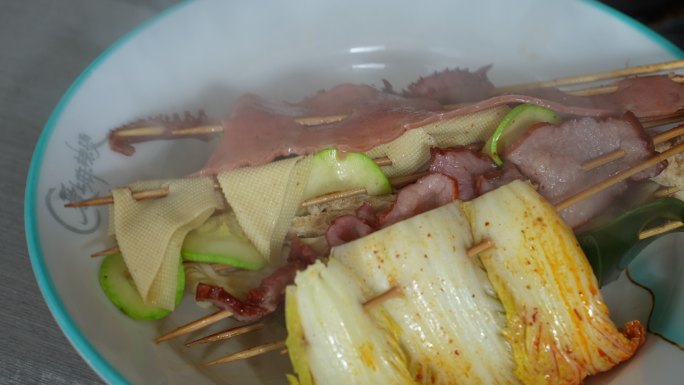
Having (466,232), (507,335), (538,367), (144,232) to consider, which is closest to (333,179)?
(466,232)

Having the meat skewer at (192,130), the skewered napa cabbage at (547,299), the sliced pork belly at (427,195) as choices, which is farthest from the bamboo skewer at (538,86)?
the skewered napa cabbage at (547,299)

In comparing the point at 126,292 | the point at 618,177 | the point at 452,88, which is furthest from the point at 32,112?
the point at 618,177

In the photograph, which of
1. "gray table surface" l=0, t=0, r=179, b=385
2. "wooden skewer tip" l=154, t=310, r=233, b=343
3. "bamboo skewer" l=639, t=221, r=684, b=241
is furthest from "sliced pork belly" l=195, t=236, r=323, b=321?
"bamboo skewer" l=639, t=221, r=684, b=241

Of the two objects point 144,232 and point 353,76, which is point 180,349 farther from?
point 353,76

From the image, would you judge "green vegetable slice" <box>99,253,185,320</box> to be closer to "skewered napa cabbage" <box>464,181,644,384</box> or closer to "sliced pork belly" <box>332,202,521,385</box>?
"sliced pork belly" <box>332,202,521,385</box>

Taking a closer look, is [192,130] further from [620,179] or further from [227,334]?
[620,179]

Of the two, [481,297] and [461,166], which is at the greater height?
[461,166]

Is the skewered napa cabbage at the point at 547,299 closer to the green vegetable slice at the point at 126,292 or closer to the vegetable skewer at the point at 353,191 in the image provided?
the vegetable skewer at the point at 353,191
